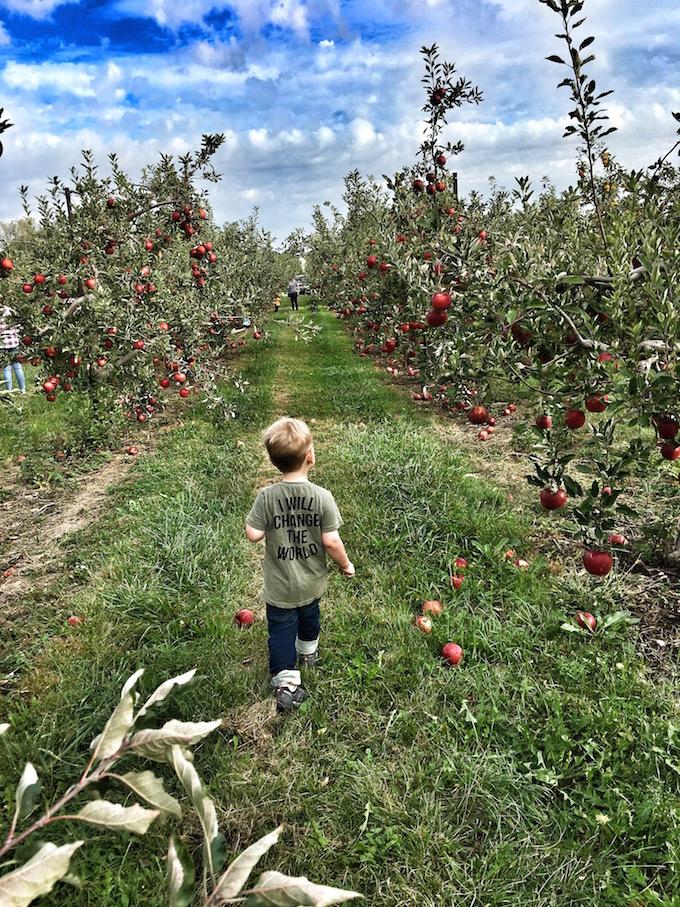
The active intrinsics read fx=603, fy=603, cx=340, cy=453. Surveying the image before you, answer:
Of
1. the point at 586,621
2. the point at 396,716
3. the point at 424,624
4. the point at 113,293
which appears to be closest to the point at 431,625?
the point at 424,624

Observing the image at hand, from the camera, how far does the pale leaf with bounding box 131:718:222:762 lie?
0.70 metres

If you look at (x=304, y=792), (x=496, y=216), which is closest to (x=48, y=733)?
(x=304, y=792)

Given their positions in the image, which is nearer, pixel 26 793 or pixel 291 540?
pixel 26 793

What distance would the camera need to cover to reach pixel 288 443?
8.98ft

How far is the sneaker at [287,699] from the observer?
9.27 ft

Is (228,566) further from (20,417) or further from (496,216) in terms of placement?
(496,216)

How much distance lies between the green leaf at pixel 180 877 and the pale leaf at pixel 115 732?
0.13 metres

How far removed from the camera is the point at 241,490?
214 inches

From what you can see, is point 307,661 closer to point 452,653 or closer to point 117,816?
point 452,653

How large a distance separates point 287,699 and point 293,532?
Answer: 78 centimetres

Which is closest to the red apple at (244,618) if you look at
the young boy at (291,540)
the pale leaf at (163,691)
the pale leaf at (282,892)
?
the young boy at (291,540)

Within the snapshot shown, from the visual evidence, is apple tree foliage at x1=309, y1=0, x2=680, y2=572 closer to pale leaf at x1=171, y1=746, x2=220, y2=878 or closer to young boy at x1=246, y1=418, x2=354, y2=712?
young boy at x1=246, y1=418, x2=354, y2=712

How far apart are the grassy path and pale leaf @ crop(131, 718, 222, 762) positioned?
5.77 feet

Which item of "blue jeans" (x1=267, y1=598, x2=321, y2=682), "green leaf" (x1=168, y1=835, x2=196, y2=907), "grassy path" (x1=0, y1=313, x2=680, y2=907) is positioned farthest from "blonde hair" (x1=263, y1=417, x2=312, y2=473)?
"green leaf" (x1=168, y1=835, x2=196, y2=907)
